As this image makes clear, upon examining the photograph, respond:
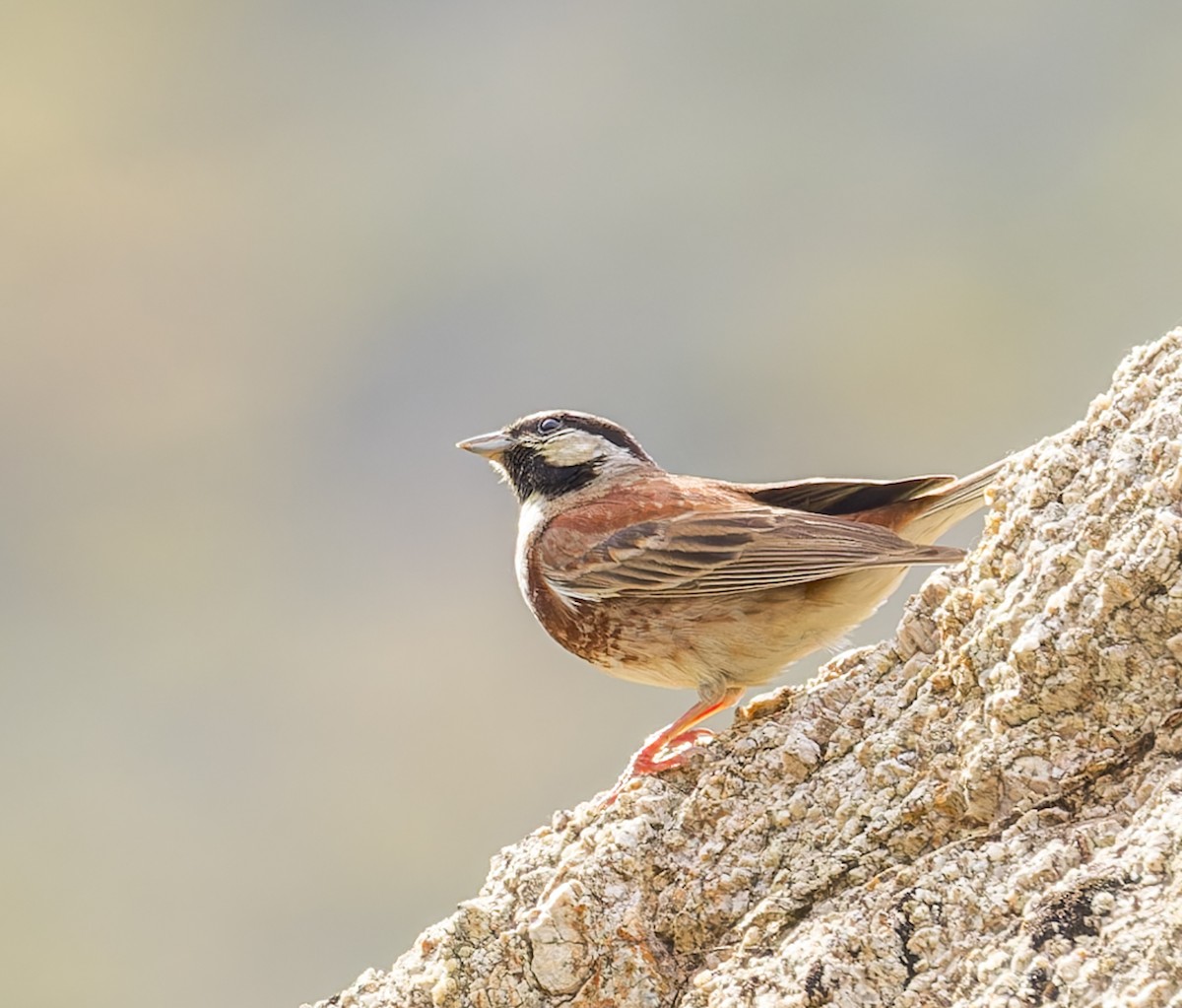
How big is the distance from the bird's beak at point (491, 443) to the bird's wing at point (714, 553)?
724 millimetres

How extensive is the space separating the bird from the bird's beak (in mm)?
665

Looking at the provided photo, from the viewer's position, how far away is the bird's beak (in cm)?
711

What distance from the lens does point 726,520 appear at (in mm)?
6004

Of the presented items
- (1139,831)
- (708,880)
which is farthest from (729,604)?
(1139,831)

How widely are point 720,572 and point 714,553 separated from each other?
100mm

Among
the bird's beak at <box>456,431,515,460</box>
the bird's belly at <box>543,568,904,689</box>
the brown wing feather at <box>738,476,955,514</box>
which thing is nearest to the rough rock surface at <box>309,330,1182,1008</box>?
the bird's belly at <box>543,568,904,689</box>

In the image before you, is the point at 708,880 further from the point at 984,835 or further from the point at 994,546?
the point at 994,546

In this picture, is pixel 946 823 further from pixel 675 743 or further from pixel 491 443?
pixel 491 443

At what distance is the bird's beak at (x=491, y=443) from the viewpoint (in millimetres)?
7105

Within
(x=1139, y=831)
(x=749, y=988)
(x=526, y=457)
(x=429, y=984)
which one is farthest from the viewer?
(x=526, y=457)

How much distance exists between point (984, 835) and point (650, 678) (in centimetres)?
246

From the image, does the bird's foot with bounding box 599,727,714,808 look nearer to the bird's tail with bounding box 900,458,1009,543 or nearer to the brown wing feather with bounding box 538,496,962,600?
the brown wing feather with bounding box 538,496,962,600

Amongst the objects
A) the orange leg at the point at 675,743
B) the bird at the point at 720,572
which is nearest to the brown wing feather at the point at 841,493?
the bird at the point at 720,572

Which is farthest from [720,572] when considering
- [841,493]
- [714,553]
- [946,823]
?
[946,823]
